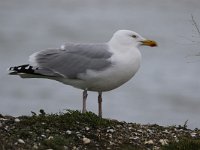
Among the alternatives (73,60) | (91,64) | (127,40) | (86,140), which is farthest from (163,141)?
(73,60)

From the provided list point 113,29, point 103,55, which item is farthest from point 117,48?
point 113,29

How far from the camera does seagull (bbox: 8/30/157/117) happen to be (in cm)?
829

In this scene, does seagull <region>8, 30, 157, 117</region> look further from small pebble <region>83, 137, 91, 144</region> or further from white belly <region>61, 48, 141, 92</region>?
small pebble <region>83, 137, 91, 144</region>

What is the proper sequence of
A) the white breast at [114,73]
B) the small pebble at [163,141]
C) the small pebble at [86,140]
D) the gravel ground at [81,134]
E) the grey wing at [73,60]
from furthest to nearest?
the grey wing at [73,60] → the white breast at [114,73] → the small pebble at [163,141] → the small pebble at [86,140] → the gravel ground at [81,134]

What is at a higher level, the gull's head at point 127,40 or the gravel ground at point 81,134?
the gull's head at point 127,40

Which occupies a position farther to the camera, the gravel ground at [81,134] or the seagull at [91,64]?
the seagull at [91,64]

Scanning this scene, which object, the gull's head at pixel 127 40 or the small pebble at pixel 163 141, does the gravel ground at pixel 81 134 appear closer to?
the small pebble at pixel 163 141

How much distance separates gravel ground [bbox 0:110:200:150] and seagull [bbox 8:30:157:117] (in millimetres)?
430

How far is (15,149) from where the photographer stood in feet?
23.4

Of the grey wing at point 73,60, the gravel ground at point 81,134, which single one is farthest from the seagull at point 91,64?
the gravel ground at point 81,134

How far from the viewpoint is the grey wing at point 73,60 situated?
837cm

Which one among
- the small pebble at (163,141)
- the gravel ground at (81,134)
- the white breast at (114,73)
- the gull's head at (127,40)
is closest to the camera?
the gravel ground at (81,134)

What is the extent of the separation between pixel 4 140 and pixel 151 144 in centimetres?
163

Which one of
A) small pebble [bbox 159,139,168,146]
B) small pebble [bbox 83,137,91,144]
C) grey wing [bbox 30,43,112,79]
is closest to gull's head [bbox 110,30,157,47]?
grey wing [bbox 30,43,112,79]
